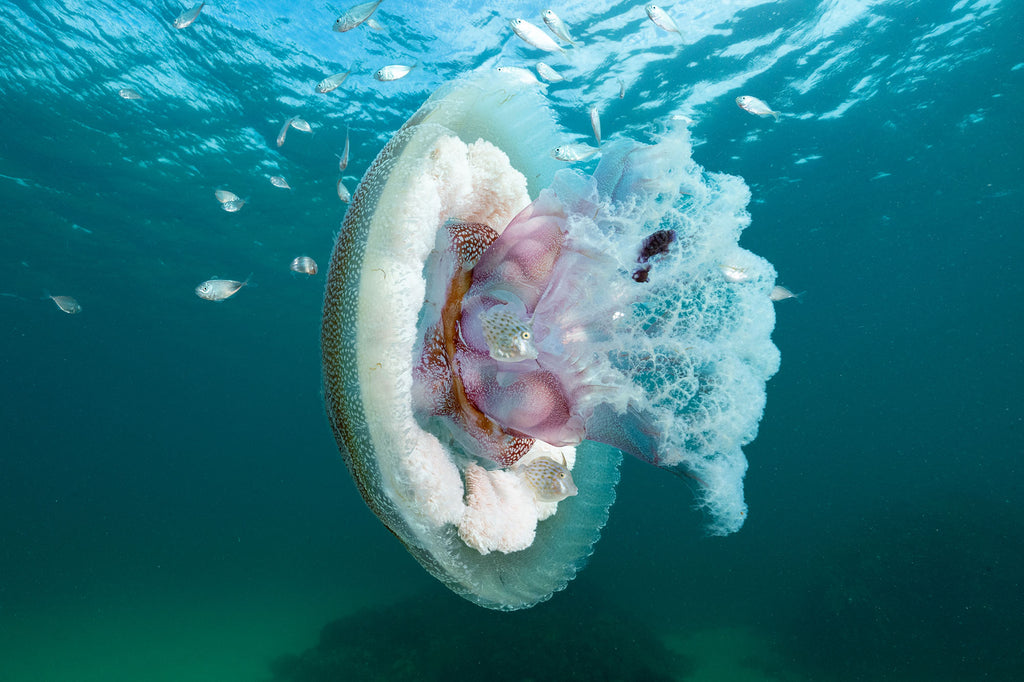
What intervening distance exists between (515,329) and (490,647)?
12283mm

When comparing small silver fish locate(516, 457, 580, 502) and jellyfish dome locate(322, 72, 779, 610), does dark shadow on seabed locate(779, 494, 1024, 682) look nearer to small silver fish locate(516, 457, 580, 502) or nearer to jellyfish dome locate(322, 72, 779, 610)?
small silver fish locate(516, 457, 580, 502)

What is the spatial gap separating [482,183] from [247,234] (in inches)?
875

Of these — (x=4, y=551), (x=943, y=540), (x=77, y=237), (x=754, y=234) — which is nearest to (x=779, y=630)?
(x=943, y=540)

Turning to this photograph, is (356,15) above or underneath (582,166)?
above

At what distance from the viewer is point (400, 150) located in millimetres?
1373

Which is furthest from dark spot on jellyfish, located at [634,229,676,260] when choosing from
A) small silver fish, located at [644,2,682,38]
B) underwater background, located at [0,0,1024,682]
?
small silver fish, located at [644,2,682,38]

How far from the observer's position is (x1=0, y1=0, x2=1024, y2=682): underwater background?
460 inches

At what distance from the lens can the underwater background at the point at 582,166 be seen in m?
11.7

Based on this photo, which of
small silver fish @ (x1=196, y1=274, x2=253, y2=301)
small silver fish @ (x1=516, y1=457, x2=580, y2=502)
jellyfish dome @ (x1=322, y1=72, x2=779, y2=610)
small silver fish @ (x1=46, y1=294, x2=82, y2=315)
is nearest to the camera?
jellyfish dome @ (x1=322, y1=72, x2=779, y2=610)

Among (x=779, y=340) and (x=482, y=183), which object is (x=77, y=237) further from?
(x=779, y=340)

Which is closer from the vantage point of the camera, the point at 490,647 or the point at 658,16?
the point at 658,16

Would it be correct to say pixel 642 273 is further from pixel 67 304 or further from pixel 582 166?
pixel 67 304

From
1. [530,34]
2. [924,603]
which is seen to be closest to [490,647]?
[530,34]

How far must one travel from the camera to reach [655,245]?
135 cm
